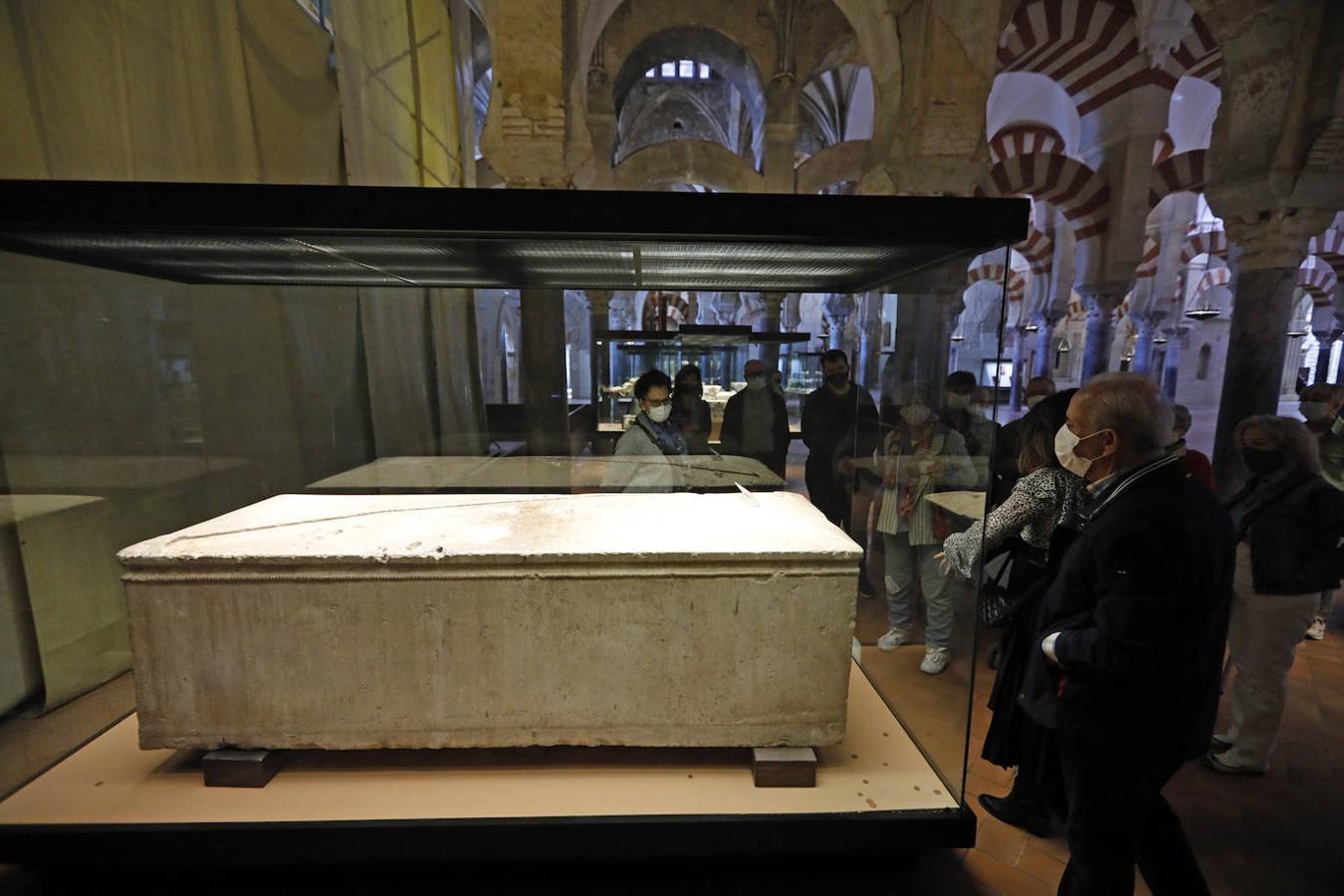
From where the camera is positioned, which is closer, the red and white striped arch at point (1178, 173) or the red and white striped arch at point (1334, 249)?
the red and white striped arch at point (1178, 173)

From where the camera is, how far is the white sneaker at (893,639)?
133 inches

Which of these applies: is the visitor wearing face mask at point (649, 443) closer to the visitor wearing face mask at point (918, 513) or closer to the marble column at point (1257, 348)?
the visitor wearing face mask at point (918, 513)

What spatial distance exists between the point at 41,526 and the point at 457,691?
2511mm

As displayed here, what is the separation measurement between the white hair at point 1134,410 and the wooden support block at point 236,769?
2829mm

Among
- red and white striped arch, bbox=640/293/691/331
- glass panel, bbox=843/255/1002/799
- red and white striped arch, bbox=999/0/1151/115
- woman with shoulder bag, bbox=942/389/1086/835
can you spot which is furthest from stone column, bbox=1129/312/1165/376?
woman with shoulder bag, bbox=942/389/1086/835

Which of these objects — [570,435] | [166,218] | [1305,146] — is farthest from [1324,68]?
[166,218]

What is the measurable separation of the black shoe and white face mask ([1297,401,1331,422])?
15.2 ft

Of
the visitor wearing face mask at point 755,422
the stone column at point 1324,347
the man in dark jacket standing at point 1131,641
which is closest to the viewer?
the man in dark jacket standing at point 1131,641

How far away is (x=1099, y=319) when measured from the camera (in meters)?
9.93

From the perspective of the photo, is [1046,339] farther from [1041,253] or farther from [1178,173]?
[1178,173]

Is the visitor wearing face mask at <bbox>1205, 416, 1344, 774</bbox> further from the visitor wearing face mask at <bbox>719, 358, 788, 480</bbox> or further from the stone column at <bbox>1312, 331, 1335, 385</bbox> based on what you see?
the stone column at <bbox>1312, 331, 1335, 385</bbox>

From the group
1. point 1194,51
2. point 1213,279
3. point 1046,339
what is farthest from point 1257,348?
point 1213,279

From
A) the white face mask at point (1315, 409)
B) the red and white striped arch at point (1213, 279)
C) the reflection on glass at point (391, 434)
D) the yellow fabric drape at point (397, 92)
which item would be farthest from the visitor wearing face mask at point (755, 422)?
the red and white striped arch at point (1213, 279)

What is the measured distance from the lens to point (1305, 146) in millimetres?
5258
